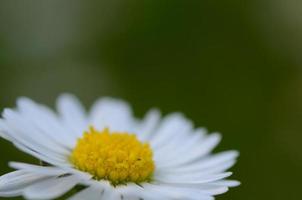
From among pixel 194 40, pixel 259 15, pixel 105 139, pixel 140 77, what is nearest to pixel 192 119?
pixel 140 77

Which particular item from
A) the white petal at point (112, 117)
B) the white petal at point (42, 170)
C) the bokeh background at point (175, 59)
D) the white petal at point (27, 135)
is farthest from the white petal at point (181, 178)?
the bokeh background at point (175, 59)

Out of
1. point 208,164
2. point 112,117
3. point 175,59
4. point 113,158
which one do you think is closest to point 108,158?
point 113,158

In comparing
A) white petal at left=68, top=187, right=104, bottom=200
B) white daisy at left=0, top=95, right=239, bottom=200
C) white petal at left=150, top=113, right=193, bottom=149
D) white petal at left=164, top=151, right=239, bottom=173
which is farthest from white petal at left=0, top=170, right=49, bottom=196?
white petal at left=150, top=113, right=193, bottom=149

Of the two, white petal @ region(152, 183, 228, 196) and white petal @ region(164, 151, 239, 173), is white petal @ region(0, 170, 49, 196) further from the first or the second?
white petal @ region(164, 151, 239, 173)

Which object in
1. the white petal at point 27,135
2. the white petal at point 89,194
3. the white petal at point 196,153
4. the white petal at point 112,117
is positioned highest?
the white petal at point 112,117

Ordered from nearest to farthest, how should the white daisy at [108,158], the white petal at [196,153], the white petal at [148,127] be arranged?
the white daisy at [108,158] < the white petal at [196,153] < the white petal at [148,127]

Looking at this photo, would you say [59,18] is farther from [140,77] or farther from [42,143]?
[42,143]

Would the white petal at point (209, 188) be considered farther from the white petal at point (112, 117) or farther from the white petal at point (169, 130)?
the white petal at point (112, 117)

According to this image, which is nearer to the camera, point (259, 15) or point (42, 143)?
point (42, 143)
